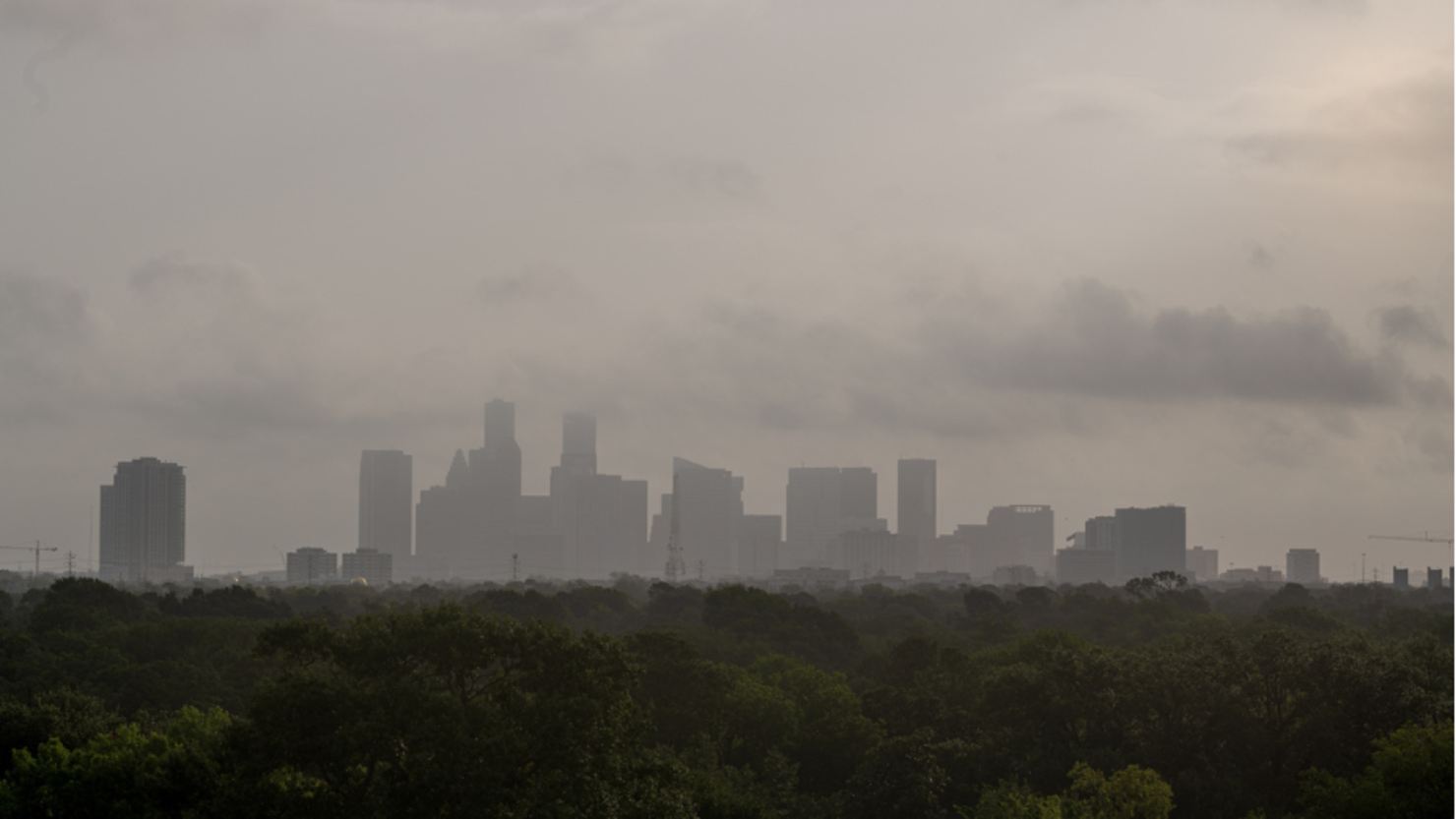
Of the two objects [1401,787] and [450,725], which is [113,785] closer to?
[450,725]

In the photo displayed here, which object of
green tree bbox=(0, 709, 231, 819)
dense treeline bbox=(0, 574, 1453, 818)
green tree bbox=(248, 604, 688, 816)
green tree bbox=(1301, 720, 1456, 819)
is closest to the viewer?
green tree bbox=(248, 604, 688, 816)

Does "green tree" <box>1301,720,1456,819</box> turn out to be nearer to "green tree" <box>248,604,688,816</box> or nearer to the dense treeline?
the dense treeline

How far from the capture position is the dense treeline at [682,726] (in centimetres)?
3741

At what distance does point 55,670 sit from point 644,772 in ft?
181

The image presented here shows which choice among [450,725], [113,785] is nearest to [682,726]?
[450,725]

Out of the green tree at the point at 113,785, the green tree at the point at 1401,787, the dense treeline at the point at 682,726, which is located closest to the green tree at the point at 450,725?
the dense treeline at the point at 682,726

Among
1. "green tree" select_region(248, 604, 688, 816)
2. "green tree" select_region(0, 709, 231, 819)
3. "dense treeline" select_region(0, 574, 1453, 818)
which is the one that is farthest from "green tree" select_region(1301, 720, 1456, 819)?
"green tree" select_region(0, 709, 231, 819)

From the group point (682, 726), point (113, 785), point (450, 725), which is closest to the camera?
point (450, 725)

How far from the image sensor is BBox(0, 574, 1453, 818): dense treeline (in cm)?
3741

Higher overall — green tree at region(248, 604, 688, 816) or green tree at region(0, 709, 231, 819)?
green tree at region(248, 604, 688, 816)

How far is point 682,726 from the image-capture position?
70125 millimetres

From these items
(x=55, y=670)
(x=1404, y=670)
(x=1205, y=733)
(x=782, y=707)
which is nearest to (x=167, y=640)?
(x=55, y=670)

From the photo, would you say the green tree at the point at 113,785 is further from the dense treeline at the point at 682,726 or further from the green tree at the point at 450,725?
the green tree at the point at 450,725

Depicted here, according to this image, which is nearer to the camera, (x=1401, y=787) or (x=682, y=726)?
(x=1401, y=787)
